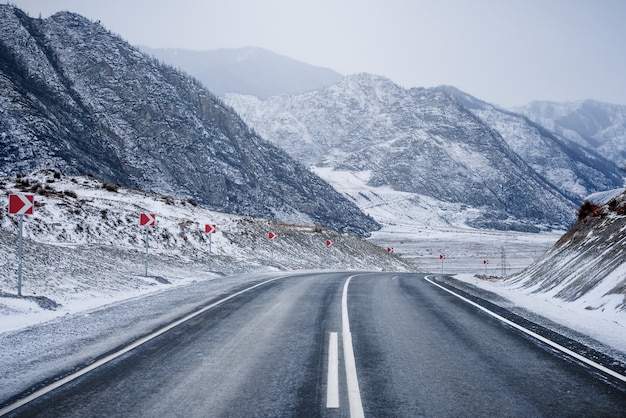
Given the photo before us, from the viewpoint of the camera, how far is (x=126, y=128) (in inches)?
3620

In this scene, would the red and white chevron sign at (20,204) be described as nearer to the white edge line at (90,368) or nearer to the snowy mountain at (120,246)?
the snowy mountain at (120,246)

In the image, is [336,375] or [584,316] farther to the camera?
[584,316]

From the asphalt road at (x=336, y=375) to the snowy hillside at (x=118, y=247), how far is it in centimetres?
557

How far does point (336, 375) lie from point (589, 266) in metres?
12.3

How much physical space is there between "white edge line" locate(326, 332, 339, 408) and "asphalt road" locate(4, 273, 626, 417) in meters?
0.01

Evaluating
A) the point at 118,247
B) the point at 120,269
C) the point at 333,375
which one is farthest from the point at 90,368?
the point at 118,247

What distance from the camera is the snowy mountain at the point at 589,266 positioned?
41.0 feet

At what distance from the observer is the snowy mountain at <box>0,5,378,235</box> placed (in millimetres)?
68550

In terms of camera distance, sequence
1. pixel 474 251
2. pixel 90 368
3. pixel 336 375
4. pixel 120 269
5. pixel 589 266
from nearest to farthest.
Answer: pixel 336 375
pixel 90 368
pixel 589 266
pixel 120 269
pixel 474 251

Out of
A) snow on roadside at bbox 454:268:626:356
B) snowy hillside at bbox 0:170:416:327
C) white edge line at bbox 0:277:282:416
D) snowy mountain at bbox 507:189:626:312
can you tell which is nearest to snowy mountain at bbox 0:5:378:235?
snowy hillside at bbox 0:170:416:327

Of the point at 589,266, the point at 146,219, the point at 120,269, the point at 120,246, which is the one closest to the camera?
the point at 589,266

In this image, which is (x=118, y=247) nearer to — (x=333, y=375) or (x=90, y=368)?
(x=90, y=368)

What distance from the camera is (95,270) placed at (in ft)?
59.8

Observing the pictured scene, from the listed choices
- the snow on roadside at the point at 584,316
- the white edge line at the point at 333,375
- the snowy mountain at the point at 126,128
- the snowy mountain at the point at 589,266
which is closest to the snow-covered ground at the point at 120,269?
the snow on roadside at the point at 584,316
